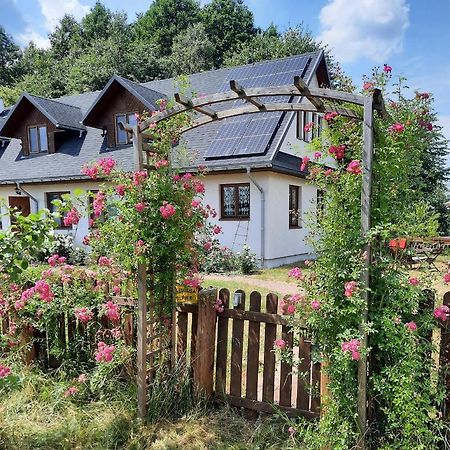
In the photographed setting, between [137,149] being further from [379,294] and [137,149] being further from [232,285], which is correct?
[232,285]

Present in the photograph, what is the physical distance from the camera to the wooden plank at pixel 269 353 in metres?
3.21

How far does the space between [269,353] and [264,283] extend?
529cm

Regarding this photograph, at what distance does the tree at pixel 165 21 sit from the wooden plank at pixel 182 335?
118ft

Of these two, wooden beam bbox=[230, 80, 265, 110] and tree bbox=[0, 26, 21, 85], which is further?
tree bbox=[0, 26, 21, 85]

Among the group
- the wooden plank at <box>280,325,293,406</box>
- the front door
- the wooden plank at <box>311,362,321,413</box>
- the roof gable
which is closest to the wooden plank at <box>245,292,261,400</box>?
the wooden plank at <box>280,325,293,406</box>

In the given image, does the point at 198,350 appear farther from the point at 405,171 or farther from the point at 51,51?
the point at 51,51

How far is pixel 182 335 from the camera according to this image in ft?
11.6

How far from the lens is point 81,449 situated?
2.91 m

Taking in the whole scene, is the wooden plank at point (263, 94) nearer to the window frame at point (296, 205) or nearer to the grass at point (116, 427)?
the grass at point (116, 427)

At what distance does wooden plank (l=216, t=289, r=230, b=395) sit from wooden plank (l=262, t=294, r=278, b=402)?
14.9 inches

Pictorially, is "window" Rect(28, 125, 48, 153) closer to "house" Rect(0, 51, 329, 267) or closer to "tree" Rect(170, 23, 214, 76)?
"house" Rect(0, 51, 329, 267)

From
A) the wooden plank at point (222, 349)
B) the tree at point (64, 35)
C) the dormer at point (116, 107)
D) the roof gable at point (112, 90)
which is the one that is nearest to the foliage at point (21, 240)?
the wooden plank at point (222, 349)

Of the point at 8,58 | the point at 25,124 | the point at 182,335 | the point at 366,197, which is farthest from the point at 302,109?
the point at 8,58

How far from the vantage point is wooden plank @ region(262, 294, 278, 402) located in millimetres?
3209
